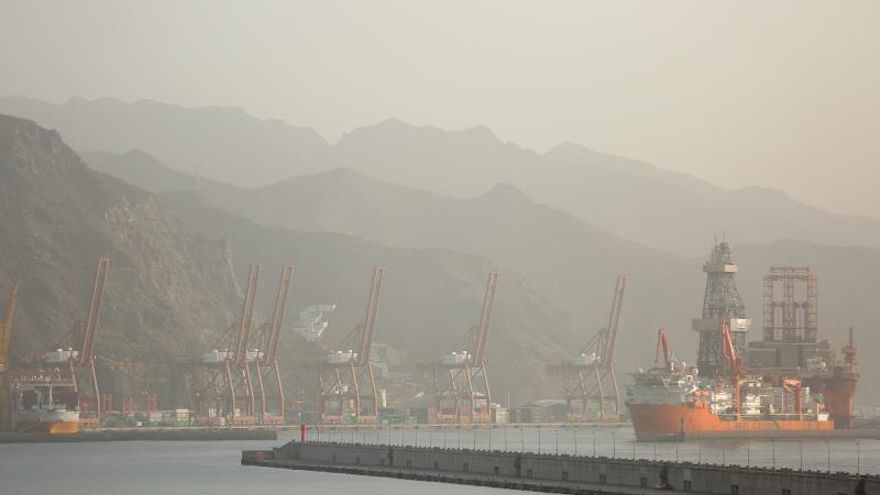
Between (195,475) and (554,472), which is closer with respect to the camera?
(554,472)

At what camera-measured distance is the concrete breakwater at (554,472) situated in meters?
85.6

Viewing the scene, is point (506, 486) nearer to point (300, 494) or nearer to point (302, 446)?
point (300, 494)

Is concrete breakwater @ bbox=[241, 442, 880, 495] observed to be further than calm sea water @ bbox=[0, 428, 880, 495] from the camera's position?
No

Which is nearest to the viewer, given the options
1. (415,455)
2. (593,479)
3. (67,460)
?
(593,479)

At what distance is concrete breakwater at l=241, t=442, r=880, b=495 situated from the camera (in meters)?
85.6

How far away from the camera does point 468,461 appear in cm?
12000

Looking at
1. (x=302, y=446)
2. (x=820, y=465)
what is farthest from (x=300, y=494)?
(x=820, y=465)

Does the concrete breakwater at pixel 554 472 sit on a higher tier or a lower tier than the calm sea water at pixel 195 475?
higher

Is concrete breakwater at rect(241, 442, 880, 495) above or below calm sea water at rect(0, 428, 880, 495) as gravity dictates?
above

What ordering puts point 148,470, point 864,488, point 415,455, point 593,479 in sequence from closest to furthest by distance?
point 864,488
point 593,479
point 415,455
point 148,470

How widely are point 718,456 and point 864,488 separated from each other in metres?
107

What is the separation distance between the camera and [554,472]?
357 feet

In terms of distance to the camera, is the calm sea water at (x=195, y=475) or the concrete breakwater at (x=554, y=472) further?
the calm sea water at (x=195, y=475)

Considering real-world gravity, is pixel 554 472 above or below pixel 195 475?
above
